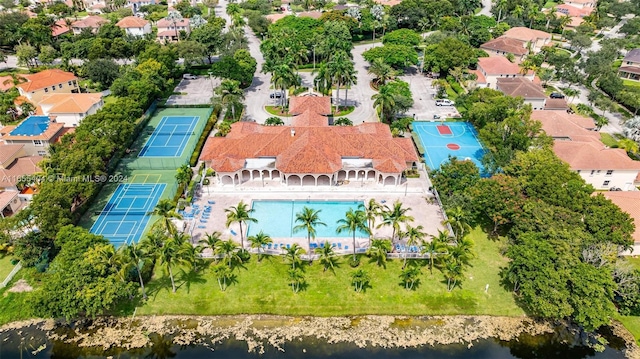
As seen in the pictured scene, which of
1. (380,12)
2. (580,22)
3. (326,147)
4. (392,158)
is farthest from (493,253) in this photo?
(580,22)

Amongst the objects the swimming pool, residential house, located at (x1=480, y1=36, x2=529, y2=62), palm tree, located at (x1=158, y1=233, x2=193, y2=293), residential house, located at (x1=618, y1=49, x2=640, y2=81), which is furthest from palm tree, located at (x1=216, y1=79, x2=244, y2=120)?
residential house, located at (x1=618, y1=49, x2=640, y2=81)

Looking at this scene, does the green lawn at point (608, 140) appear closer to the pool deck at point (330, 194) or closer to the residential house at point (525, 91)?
the residential house at point (525, 91)

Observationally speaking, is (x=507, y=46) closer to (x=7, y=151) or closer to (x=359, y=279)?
(x=359, y=279)

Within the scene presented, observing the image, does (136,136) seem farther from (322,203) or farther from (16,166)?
(322,203)

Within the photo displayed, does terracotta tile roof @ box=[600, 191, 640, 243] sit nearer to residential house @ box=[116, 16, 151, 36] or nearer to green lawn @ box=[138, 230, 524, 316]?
green lawn @ box=[138, 230, 524, 316]

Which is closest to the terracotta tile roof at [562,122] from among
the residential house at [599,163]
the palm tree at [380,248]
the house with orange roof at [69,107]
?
the residential house at [599,163]

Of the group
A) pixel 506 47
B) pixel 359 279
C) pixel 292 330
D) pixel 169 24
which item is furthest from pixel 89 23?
pixel 359 279
